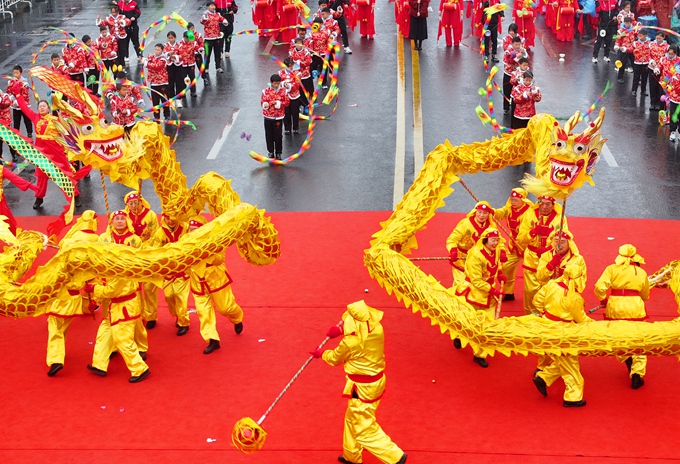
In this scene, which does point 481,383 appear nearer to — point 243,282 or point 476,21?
point 243,282

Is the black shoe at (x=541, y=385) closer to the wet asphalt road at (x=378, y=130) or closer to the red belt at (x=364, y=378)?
the red belt at (x=364, y=378)

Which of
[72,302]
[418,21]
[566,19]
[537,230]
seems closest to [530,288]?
[537,230]

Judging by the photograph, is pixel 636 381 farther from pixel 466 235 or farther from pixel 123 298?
pixel 123 298

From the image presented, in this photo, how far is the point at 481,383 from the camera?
370 inches

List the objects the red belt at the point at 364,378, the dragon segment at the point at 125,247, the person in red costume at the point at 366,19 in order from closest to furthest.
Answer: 1. the red belt at the point at 364,378
2. the dragon segment at the point at 125,247
3. the person in red costume at the point at 366,19

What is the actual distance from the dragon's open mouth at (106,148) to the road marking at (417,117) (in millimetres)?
6632

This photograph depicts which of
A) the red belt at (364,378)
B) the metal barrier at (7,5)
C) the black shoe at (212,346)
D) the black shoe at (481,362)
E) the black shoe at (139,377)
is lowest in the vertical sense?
the black shoe at (481,362)

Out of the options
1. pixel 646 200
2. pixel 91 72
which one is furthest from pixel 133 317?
pixel 91 72

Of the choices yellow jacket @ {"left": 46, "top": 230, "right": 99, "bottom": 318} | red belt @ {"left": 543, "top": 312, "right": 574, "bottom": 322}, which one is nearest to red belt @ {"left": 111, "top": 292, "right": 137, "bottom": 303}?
yellow jacket @ {"left": 46, "top": 230, "right": 99, "bottom": 318}

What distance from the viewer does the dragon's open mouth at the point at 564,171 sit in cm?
903

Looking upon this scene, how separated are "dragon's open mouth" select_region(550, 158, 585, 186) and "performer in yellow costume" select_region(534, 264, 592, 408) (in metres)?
0.79

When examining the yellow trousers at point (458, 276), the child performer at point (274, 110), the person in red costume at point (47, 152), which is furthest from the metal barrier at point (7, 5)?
the yellow trousers at point (458, 276)

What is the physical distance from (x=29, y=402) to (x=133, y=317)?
1.23 metres

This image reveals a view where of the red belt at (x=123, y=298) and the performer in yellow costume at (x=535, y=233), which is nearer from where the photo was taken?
the red belt at (x=123, y=298)
